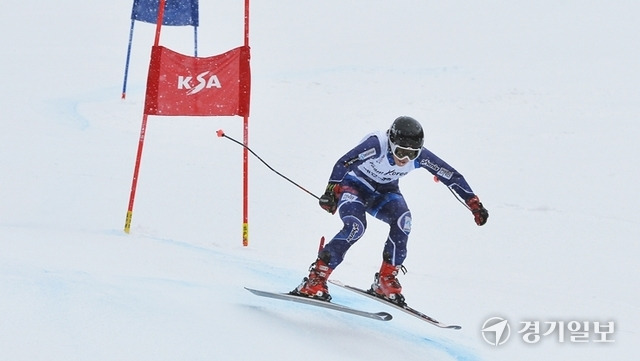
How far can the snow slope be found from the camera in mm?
5527

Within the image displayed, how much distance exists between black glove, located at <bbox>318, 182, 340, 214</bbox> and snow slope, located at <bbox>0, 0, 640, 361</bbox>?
73cm

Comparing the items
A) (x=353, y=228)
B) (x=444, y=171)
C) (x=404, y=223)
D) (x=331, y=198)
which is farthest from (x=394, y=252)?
(x=444, y=171)

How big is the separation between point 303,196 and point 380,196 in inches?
192

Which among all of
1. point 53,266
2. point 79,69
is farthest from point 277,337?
point 79,69

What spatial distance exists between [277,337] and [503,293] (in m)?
3.81

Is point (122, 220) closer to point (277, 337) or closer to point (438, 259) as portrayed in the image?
point (438, 259)

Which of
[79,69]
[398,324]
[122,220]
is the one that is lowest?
[398,324]

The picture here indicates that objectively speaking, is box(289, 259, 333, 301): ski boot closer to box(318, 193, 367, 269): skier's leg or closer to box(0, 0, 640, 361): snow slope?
box(318, 193, 367, 269): skier's leg

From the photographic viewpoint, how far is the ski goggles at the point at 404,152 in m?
6.19

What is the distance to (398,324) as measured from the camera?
23.1ft

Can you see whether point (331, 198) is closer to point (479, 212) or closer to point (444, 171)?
point (444, 171)

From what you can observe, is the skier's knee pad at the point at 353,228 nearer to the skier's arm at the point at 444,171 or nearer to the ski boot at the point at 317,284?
the ski boot at the point at 317,284

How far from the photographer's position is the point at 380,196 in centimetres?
657

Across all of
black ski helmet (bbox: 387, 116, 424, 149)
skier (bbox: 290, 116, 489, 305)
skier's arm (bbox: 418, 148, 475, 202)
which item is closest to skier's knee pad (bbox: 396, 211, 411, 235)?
skier (bbox: 290, 116, 489, 305)
